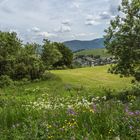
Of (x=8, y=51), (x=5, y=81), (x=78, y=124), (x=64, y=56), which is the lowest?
(x=5, y=81)

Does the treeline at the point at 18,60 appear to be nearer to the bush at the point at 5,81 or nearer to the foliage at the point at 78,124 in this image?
the bush at the point at 5,81

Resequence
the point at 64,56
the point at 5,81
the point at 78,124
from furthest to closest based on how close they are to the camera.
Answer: the point at 64,56 < the point at 5,81 < the point at 78,124

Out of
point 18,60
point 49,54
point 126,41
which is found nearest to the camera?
point 126,41

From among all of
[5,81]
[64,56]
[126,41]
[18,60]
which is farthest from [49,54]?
[126,41]

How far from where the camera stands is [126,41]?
30.0 meters

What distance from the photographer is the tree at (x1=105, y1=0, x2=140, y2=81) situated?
97.4 feet

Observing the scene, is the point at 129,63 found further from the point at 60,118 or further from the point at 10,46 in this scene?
the point at 10,46

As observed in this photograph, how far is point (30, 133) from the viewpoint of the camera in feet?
26.9

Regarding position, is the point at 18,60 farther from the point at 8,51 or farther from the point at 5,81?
the point at 5,81

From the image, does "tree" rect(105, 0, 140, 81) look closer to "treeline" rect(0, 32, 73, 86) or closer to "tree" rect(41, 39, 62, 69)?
"treeline" rect(0, 32, 73, 86)

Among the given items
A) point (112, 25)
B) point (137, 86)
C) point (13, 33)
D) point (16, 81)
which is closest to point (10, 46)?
point (13, 33)

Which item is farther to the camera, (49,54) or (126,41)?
(49,54)

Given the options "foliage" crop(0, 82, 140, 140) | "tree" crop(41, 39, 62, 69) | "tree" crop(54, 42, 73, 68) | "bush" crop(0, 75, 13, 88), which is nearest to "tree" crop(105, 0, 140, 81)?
"foliage" crop(0, 82, 140, 140)

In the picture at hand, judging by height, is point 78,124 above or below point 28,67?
above
